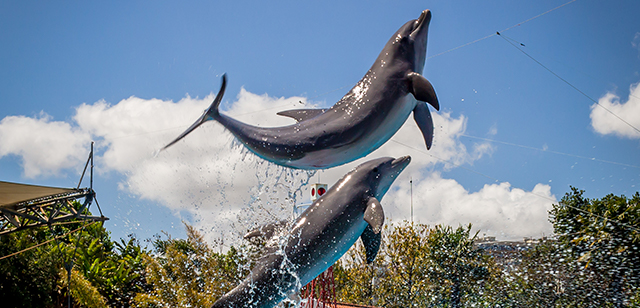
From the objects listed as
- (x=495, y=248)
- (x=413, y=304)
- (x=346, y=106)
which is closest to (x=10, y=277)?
(x=413, y=304)

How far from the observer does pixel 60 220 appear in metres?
10.4

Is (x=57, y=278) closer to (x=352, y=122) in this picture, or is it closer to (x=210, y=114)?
(x=210, y=114)

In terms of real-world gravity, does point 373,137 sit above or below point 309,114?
below

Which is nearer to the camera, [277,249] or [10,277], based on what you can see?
[277,249]

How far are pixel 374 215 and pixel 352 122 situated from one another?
86 centimetres

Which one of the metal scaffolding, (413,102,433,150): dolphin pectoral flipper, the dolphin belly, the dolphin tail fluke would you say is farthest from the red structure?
the metal scaffolding

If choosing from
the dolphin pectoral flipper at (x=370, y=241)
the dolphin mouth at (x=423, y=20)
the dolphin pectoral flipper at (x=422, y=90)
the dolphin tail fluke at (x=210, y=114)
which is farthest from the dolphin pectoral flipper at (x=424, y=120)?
the dolphin tail fluke at (x=210, y=114)

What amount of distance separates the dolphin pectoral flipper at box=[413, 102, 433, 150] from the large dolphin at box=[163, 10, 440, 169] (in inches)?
7.2

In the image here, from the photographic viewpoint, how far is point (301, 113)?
185 inches

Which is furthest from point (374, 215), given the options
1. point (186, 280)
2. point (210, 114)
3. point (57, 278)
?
point (57, 278)

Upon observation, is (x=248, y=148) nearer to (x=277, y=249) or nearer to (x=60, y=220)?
(x=277, y=249)

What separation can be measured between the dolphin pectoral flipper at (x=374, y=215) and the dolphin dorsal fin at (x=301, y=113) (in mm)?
1105

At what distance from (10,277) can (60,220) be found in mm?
5290

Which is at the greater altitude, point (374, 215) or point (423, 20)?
point (423, 20)
